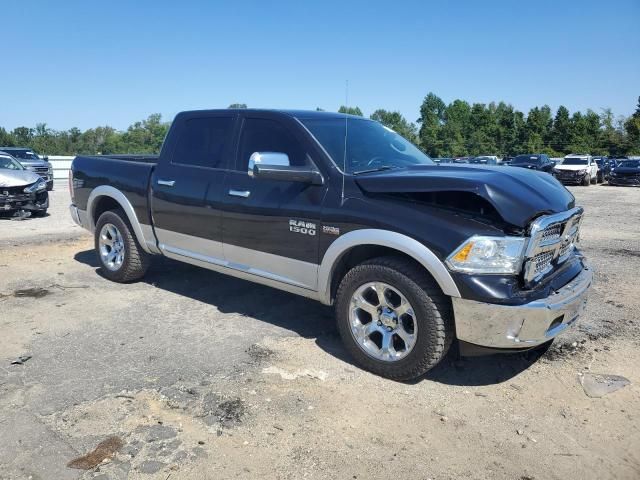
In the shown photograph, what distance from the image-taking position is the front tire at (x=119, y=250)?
5953mm

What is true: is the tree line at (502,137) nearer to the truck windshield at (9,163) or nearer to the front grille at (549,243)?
the truck windshield at (9,163)

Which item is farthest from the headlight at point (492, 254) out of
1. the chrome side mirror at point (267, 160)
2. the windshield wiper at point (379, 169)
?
the chrome side mirror at point (267, 160)

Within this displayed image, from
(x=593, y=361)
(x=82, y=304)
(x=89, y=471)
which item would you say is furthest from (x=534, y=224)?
(x=82, y=304)

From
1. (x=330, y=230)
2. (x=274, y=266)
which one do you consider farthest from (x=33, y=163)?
(x=330, y=230)

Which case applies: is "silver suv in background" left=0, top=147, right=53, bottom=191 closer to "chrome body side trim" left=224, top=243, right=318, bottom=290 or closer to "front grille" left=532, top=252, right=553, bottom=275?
"chrome body side trim" left=224, top=243, right=318, bottom=290

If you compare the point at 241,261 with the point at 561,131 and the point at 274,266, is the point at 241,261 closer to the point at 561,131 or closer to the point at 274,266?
the point at 274,266

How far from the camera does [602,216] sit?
45.6 feet

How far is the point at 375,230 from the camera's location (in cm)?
371

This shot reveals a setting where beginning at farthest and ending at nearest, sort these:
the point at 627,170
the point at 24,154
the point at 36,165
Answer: the point at 627,170 < the point at 24,154 < the point at 36,165

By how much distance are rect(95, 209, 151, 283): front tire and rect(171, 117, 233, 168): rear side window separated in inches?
45.4

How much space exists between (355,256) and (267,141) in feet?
4.48

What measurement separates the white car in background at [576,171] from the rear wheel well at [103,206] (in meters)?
27.2

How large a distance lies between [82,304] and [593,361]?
15.9 ft

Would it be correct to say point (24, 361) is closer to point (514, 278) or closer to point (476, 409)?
point (476, 409)
